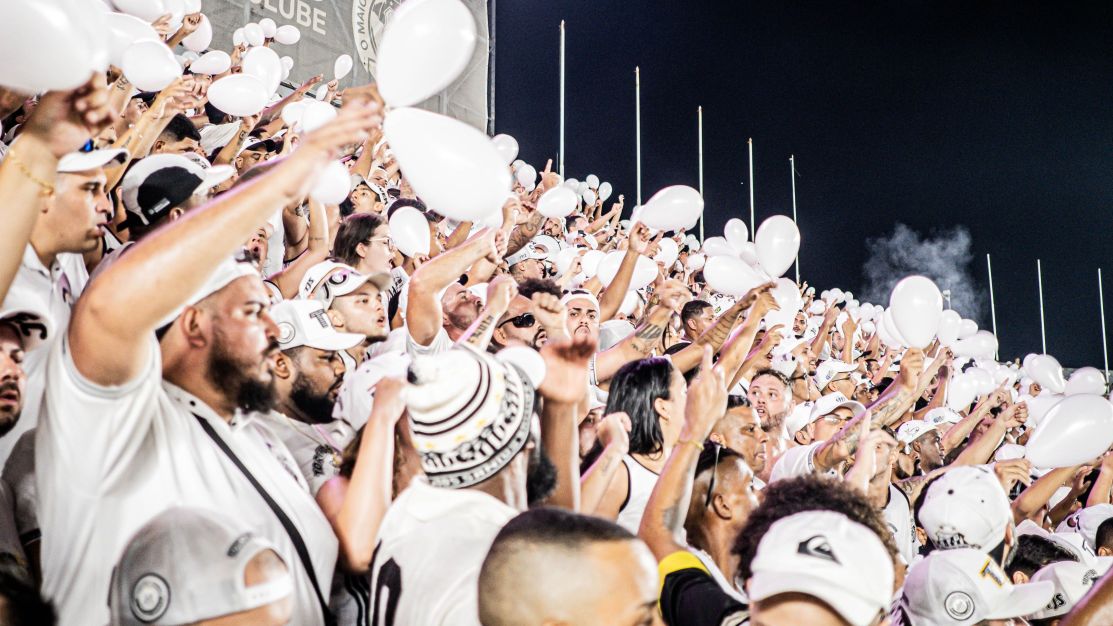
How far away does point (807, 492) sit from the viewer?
1718mm

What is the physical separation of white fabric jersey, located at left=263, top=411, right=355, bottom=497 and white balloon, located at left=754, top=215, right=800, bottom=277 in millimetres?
2767

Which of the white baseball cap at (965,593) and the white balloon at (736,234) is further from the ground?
the white balloon at (736,234)

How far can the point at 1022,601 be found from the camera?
2.31 meters

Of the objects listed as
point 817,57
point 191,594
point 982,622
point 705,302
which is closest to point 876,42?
point 817,57

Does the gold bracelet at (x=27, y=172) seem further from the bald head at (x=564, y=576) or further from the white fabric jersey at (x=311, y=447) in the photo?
the bald head at (x=564, y=576)

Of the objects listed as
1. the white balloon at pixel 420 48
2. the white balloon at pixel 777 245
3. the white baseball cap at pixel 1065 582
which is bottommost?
the white baseball cap at pixel 1065 582

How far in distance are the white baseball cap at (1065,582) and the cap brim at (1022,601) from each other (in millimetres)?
488

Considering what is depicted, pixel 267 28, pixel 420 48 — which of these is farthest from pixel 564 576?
pixel 267 28

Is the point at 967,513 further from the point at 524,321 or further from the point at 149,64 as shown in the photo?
the point at 149,64

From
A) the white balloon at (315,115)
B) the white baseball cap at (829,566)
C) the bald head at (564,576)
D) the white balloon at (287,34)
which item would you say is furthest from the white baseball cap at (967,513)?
the white balloon at (287,34)

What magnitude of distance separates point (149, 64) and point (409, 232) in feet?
3.60

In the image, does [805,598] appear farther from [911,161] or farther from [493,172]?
[911,161]

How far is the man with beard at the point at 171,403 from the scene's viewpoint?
1310mm

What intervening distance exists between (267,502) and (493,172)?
0.73m
